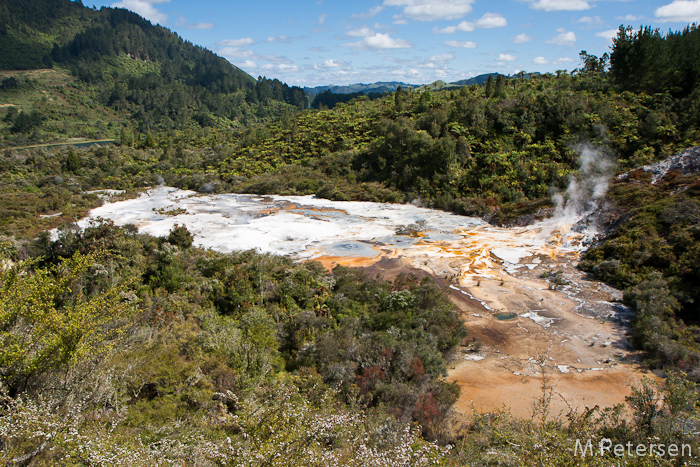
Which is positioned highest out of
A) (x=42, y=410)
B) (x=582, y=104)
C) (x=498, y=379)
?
(x=582, y=104)

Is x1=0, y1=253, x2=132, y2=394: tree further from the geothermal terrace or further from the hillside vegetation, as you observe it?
the hillside vegetation

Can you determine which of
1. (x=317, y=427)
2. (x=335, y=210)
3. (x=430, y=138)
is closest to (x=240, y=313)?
(x=317, y=427)

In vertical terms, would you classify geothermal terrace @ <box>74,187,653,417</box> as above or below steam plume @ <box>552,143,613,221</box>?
below

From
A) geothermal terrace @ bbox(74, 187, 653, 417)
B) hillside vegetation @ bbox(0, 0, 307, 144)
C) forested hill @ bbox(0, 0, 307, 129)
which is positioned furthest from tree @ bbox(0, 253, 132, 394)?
forested hill @ bbox(0, 0, 307, 129)

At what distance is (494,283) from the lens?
574 inches

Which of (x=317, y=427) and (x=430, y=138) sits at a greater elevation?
(x=430, y=138)

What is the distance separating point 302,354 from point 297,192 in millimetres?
20631

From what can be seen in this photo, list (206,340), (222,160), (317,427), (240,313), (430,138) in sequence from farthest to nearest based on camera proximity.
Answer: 1. (222,160)
2. (430,138)
3. (240,313)
4. (206,340)
5. (317,427)

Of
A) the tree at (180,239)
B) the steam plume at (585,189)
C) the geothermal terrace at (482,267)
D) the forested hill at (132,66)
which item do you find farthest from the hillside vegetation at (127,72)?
the tree at (180,239)

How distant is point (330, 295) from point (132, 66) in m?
124

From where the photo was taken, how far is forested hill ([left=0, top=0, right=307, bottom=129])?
263ft

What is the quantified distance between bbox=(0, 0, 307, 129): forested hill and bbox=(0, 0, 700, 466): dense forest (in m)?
41.5

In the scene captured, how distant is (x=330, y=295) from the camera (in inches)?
488

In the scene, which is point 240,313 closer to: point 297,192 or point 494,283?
point 494,283
